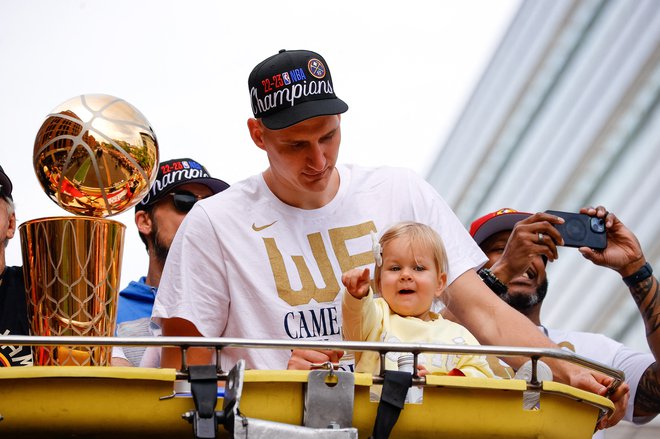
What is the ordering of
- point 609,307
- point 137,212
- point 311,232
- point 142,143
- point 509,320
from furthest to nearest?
point 609,307, point 137,212, point 311,232, point 509,320, point 142,143

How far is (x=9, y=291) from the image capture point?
3.01 m

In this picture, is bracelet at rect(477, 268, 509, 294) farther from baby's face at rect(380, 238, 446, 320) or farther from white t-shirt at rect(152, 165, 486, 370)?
baby's face at rect(380, 238, 446, 320)

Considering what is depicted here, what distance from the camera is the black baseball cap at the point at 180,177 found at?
3744mm

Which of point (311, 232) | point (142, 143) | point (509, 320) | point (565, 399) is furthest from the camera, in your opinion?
point (311, 232)

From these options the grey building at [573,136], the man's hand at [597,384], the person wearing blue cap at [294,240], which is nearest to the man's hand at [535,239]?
the person wearing blue cap at [294,240]

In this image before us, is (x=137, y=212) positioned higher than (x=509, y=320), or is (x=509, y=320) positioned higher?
(x=509, y=320)

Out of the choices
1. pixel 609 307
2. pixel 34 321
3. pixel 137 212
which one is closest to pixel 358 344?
pixel 34 321

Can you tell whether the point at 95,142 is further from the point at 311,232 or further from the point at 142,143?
the point at 311,232

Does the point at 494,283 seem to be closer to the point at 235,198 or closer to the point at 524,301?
the point at 524,301

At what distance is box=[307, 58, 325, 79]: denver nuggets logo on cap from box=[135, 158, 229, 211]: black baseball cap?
1.02m

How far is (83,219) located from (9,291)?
1.14m

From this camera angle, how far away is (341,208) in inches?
108

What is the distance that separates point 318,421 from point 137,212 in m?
2.59

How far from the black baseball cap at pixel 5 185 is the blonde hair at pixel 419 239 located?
3.58 ft
